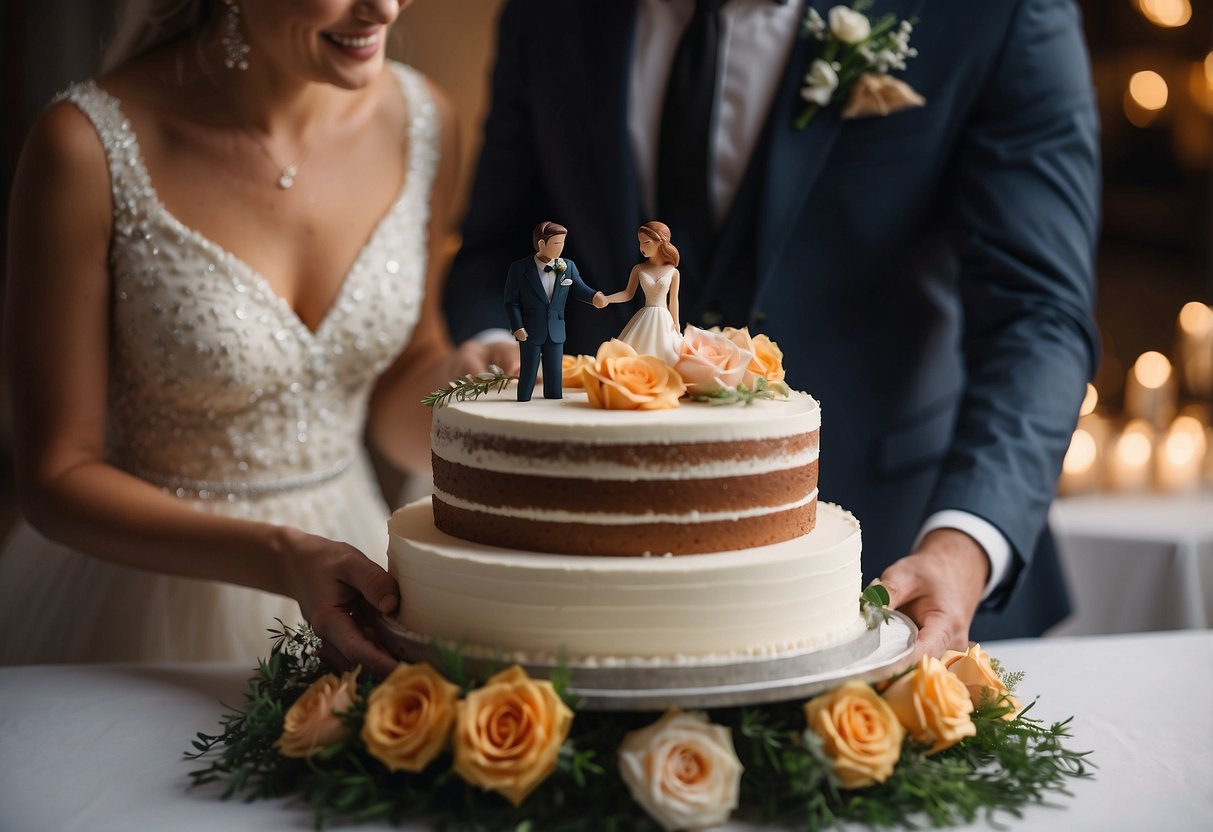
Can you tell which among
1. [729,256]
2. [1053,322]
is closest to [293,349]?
[729,256]

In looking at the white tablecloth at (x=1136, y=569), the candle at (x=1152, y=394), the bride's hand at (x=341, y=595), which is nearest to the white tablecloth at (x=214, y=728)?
the bride's hand at (x=341, y=595)

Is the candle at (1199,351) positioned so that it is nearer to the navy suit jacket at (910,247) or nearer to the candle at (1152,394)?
the candle at (1152,394)

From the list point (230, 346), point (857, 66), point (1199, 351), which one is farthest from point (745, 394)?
point (1199, 351)

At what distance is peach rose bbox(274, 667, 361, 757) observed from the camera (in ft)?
5.76

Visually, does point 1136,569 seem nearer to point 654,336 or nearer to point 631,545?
point 654,336

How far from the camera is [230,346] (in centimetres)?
276

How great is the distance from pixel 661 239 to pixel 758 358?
0.29m

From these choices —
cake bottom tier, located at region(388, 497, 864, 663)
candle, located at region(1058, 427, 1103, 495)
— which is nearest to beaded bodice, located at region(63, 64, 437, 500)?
cake bottom tier, located at region(388, 497, 864, 663)

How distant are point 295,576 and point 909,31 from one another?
1.81 meters

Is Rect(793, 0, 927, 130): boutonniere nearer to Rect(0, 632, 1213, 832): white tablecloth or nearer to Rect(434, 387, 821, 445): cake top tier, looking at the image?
Rect(434, 387, 821, 445): cake top tier

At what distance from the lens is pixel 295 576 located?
84.8 inches

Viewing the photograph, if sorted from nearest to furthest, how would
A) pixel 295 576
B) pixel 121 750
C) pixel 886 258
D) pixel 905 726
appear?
pixel 905 726, pixel 121 750, pixel 295 576, pixel 886 258

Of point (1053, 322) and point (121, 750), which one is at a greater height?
point (1053, 322)

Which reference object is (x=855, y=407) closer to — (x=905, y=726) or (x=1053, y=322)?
(x=1053, y=322)
